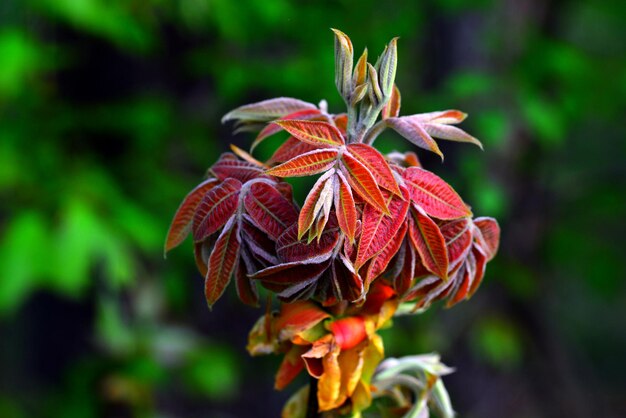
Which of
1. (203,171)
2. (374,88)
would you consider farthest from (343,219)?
(203,171)

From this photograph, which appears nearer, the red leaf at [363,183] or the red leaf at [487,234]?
the red leaf at [363,183]

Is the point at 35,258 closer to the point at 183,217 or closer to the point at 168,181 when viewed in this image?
the point at 168,181

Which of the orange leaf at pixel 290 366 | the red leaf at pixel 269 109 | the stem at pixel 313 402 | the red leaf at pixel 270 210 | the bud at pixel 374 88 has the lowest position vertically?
the stem at pixel 313 402

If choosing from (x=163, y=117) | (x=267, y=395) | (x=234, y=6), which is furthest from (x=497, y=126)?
(x=267, y=395)

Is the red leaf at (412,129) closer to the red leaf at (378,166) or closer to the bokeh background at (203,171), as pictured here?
the red leaf at (378,166)

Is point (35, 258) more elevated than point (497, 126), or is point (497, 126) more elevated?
point (497, 126)

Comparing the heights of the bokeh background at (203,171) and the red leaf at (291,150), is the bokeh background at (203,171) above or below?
below

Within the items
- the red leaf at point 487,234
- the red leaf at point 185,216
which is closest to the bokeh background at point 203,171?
the red leaf at point 185,216

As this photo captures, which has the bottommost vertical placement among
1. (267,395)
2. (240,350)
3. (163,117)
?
(267,395)
